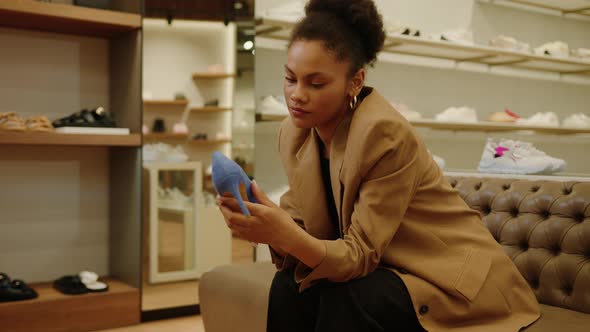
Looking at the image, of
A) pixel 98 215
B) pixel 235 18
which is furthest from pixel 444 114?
pixel 98 215

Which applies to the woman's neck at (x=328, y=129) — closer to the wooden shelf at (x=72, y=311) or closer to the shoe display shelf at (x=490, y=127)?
the wooden shelf at (x=72, y=311)

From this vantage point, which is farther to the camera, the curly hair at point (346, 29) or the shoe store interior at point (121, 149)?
the shoe store interior at point (121, 149)

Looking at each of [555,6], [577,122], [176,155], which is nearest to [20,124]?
[176,155]

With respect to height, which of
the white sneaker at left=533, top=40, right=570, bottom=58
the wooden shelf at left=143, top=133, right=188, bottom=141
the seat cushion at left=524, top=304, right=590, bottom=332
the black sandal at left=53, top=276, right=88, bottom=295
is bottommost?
the black sandal at left=53, top=276, right=88, bottom=295

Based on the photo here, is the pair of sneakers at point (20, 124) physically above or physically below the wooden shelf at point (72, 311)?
above

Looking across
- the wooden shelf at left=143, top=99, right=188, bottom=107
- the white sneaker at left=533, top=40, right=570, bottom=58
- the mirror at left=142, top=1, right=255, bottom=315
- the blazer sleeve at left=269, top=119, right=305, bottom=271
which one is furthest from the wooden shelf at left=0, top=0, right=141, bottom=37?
the white sneaker at left=533, top=40, right=570, bottom=58

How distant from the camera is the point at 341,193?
4.47 ft

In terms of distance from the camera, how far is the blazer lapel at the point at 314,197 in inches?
56.5

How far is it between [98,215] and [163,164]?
0.48 meters

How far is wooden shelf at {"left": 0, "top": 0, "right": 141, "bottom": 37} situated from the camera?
266 centimetres

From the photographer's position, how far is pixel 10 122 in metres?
2.67

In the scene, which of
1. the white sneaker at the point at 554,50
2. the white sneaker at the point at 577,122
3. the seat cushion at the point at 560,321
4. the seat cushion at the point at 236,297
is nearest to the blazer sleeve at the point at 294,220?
the seat cushion at the point at 236,297

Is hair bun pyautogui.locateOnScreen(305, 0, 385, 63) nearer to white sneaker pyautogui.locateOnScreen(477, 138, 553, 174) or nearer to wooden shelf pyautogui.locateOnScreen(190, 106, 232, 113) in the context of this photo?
white sneaker pyautogui.locateOnScreen(477, 138, 553, 174)

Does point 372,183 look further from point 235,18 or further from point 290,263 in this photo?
point 235,18
